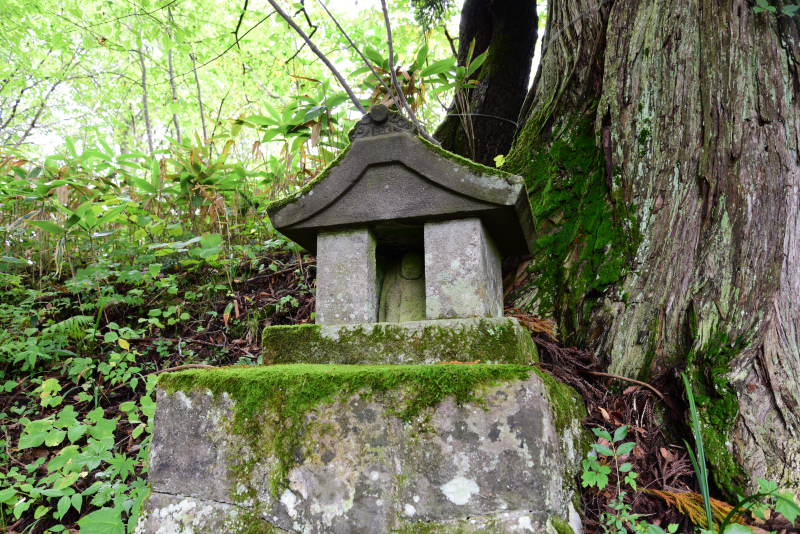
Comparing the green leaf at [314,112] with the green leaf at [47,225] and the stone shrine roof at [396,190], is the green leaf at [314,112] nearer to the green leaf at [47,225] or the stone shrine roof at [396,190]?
the stone shrine roof at [396,190]

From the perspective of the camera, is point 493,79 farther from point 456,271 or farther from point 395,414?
point 395,414

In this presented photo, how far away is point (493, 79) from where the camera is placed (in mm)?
4562

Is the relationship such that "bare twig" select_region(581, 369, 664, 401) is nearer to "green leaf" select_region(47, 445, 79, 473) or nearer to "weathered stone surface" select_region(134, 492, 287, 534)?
"weathered stone surface" select_region(134, 492, 287, 534)

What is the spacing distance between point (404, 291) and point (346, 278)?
12.7 inches

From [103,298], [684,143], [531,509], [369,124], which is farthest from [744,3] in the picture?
[103,298]

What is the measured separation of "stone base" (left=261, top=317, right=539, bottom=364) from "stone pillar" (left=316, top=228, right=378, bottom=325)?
0.12 m

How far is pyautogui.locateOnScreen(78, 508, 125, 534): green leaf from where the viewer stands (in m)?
1.67

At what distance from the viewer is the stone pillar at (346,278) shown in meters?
2.07

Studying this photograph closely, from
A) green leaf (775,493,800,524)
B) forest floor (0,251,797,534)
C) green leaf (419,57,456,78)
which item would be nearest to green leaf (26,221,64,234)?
forest floor (0,251,797,534)

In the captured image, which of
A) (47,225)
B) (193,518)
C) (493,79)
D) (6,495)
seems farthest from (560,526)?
(493,79)

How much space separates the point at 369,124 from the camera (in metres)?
2.15

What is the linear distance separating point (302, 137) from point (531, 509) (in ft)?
10.5

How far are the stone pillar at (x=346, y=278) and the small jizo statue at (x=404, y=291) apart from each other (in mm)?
101

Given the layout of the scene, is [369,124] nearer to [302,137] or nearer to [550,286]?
[550,286]
